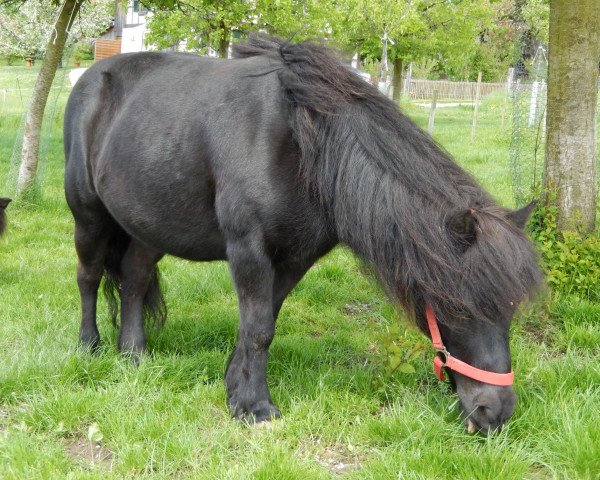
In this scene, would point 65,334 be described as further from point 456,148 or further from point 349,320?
→ point 456,148

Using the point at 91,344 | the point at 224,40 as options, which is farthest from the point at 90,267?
the point at 224,40

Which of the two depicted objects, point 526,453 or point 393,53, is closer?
point 526,453

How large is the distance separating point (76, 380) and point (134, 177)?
4.08ft

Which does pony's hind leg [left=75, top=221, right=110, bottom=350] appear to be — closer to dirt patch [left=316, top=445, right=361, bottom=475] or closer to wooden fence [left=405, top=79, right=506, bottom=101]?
dirt patch [left=316, top=445, right=361, bottom=475]

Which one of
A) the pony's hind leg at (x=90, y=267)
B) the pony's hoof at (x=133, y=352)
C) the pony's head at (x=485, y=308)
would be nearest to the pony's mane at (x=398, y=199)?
the pony's head at (x=485, y=308)

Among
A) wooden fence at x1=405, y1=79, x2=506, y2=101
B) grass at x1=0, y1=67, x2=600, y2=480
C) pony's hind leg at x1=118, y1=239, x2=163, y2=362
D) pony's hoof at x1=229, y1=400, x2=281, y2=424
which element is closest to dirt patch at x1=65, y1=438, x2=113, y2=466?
grass at x1=0, y1=67, x2=600, y2=480

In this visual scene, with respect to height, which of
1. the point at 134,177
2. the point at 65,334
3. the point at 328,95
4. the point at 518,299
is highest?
the point at 328,95

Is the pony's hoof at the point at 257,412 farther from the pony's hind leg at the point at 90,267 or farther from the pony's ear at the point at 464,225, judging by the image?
the pony's hind leg at the point at 90,267

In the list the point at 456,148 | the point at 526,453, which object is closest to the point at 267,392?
the point at 526,453

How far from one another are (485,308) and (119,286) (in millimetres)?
2883

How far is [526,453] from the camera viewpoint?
9.75 feet

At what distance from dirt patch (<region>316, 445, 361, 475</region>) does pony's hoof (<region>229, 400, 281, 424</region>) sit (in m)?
0.39

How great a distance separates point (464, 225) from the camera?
285cm

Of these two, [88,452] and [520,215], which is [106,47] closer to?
[88,452]
